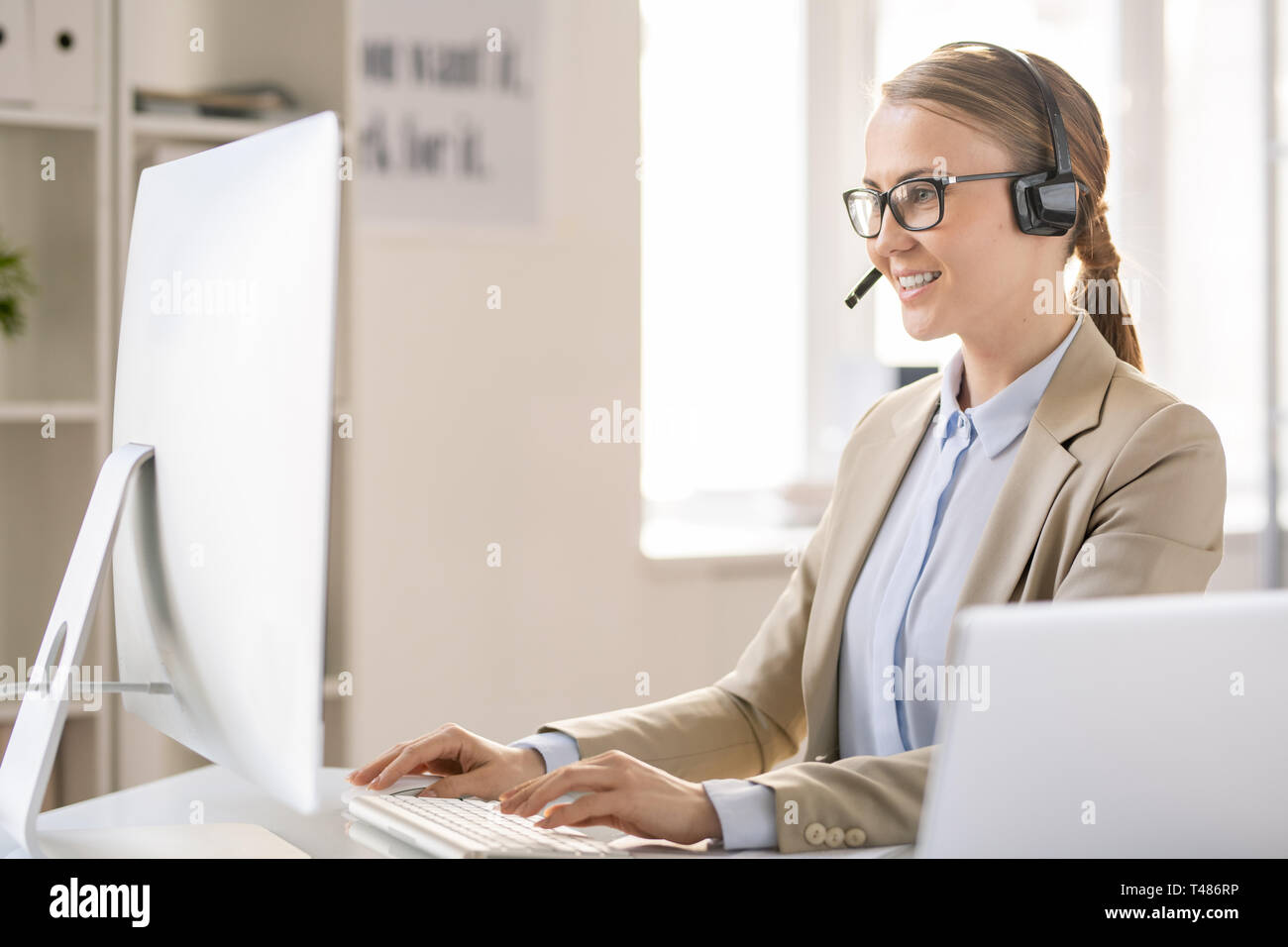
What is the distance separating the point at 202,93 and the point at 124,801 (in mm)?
1620

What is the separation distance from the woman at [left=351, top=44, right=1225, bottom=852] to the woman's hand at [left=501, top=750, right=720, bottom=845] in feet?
0.08

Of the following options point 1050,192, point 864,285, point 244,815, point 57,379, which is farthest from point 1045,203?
Answer: point 57,379

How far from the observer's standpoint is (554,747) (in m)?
1.29

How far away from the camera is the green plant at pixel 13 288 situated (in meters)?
2.29

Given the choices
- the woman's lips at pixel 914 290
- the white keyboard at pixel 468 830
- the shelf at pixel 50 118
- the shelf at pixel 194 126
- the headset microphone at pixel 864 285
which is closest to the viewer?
the white keyboard at pixel 468 830

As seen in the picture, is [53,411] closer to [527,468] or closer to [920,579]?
[527,468]

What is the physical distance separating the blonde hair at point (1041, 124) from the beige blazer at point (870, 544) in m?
0.12

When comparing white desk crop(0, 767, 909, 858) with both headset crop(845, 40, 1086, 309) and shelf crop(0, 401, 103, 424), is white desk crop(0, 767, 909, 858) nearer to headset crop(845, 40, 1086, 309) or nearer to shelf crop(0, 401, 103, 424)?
headset crop(845, 40, 1086, 309)

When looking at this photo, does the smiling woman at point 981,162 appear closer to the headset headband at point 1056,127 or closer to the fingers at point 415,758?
the headset headband at point 1056,127

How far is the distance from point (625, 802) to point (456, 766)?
0.26m

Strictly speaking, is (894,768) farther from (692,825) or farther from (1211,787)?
(1211,787)

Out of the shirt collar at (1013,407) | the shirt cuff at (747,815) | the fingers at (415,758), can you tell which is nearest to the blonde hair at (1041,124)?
the shirt collar at (1013,407)

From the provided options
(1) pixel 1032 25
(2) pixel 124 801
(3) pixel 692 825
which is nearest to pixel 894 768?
(3) pixel 692 825

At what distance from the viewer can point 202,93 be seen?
8.07 feet
